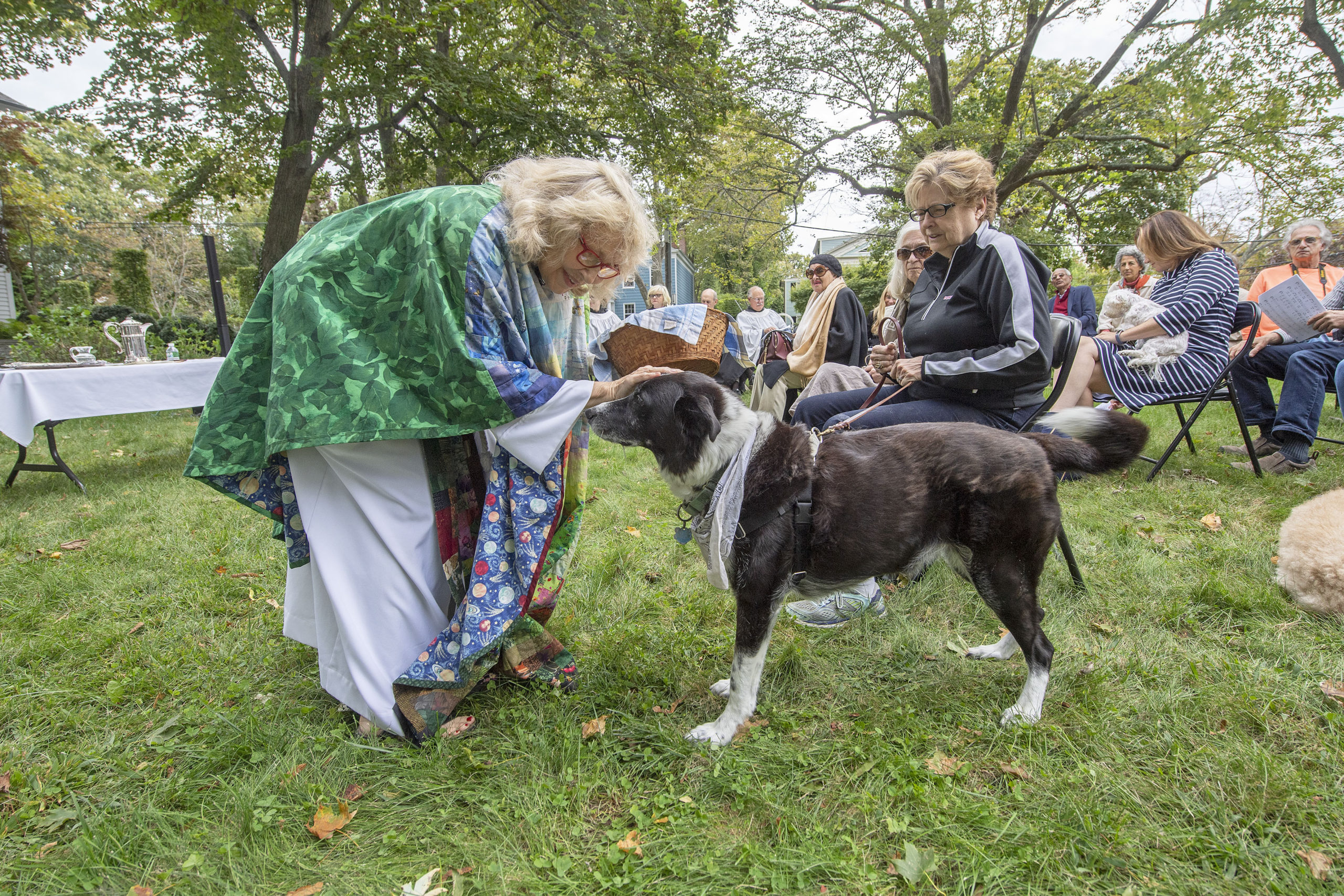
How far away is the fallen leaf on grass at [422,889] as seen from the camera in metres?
1.64

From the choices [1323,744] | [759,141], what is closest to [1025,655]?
[1323,744]

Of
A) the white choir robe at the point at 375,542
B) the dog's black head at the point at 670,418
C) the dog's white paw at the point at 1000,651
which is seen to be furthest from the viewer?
the dog's white paw at the point at 1000,651

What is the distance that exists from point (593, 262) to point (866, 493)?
1231mm

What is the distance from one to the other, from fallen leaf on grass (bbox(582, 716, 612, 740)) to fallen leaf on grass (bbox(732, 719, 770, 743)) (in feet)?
1.52

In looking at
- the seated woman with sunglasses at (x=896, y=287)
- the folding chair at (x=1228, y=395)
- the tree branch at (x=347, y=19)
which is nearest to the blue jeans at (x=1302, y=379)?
the folding chair at (x=1228, y=395)

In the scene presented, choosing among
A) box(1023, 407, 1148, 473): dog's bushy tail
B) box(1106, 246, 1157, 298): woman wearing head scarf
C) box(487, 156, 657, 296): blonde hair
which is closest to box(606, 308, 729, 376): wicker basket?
box(487, 156, 657, 296): blonde hair

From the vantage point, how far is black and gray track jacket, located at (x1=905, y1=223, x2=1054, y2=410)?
2748mm

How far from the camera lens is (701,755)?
2.16m

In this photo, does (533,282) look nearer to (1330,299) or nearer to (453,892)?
(453,892)

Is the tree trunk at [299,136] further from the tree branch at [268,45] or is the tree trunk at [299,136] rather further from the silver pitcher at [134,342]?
the silver pitcher at [134,342]

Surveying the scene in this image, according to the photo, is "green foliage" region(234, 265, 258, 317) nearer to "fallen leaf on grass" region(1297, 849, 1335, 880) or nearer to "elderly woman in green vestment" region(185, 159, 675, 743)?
"elderly woman in green vestment" region(185, 159, 675, 743)

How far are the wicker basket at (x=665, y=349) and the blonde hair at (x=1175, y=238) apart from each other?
378 cm

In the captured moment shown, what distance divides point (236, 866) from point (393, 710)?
0.58 metres

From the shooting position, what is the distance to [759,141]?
17.5 metres
